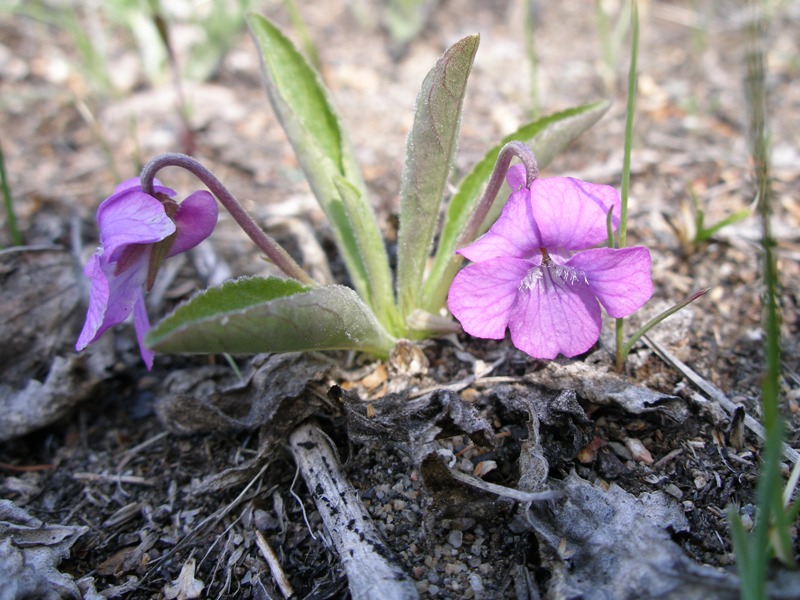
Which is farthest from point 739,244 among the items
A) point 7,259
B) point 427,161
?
point 7,259

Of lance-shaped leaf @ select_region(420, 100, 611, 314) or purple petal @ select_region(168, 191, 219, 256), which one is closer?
purple petal @ select_region(168, 191, 219, 256)

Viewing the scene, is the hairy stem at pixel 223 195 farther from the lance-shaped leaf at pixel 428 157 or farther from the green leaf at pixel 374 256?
the lance-shaped leaf at pixel 428 157

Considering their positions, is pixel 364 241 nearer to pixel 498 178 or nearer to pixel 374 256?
pixel 374 256

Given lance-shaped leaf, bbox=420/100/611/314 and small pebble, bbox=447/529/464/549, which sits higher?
lance-shaped leaf, bbox=420/100/611/314

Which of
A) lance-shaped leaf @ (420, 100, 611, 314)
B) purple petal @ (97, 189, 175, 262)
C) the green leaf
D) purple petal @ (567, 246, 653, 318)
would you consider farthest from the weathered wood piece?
purple petal @ (567, 246, 653, 318)

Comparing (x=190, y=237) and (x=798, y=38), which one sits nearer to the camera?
(x=190, y=237)

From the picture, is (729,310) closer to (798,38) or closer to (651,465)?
(651,465)

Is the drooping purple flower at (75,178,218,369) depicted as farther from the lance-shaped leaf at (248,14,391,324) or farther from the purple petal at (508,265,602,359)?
the purple petal at (508,265,602,359)
